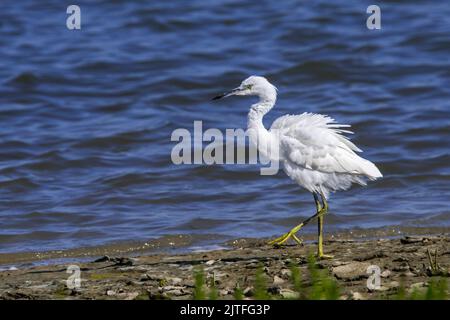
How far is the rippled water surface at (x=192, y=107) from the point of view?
1066cm

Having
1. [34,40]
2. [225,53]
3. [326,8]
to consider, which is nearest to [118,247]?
[225,53]

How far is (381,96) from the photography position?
15734mm

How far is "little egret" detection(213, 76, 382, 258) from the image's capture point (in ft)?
27.7

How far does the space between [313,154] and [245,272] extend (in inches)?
59.0

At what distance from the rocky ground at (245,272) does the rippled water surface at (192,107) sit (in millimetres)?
1382

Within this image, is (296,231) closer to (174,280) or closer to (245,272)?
(245,272)

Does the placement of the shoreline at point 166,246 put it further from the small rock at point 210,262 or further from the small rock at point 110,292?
the small rock at point 110,292

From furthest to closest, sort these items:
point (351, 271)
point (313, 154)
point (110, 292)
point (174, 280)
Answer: point (313, 154) → point (174, 280) → point (351, 271) → point (110, 292)

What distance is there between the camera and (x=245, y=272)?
7.48m

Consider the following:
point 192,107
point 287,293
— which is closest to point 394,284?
point 287,293

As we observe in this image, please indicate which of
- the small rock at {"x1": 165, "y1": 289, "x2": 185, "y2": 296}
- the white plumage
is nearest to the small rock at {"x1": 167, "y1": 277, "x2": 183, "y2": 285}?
the small rock at {"x1": 165, "y1": 289, "x2": 185, "y2": 296}

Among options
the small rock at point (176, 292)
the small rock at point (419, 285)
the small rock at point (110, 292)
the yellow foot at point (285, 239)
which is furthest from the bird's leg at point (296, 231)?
the small rock at point (110, 292)

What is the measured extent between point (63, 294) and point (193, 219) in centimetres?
346

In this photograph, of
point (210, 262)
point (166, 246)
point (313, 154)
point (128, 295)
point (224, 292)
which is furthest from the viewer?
point (166, 246)
